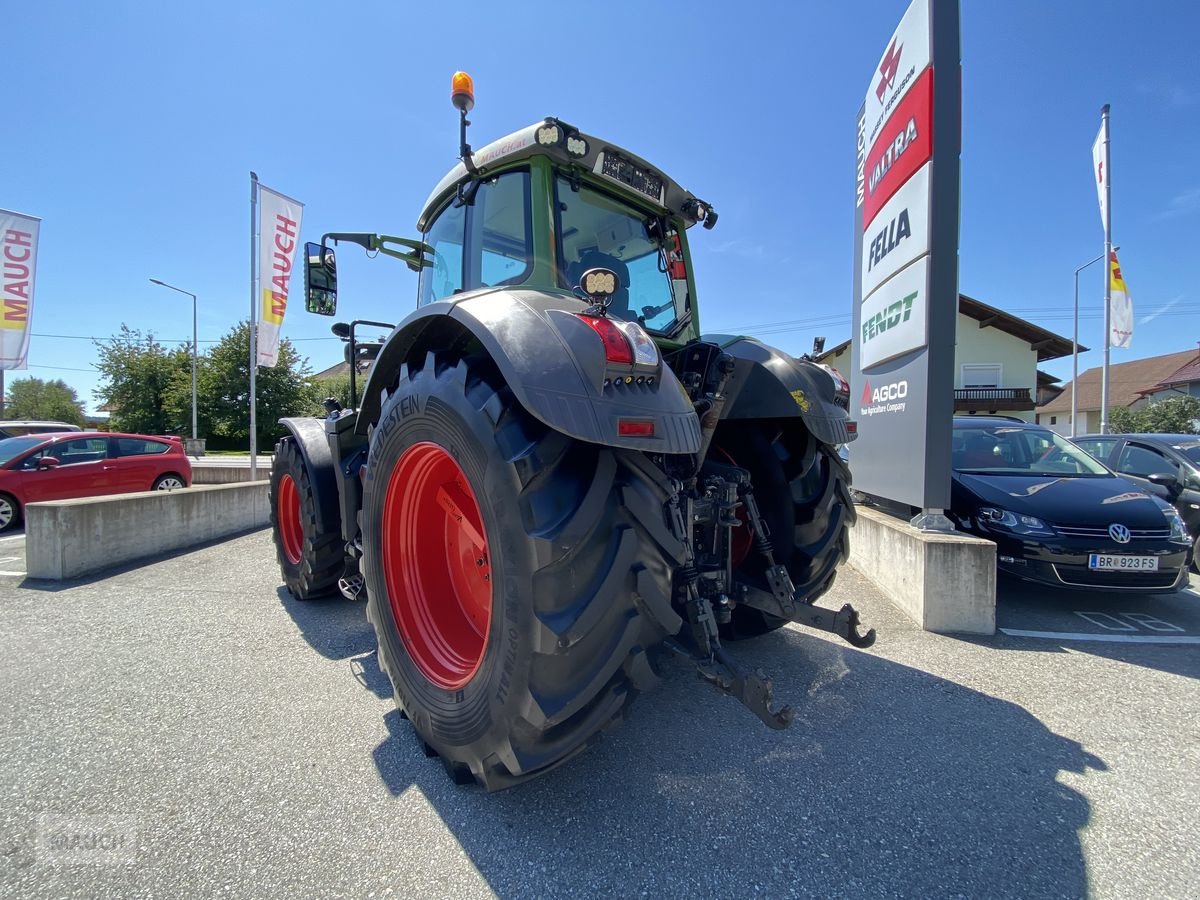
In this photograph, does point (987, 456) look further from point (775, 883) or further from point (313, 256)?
point (313, 256)

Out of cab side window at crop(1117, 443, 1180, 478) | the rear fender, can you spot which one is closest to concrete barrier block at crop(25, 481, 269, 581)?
the rear fender

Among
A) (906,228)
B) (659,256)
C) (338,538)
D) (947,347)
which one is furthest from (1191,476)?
(338,538)

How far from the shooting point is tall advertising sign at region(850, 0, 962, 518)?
12.8 ft

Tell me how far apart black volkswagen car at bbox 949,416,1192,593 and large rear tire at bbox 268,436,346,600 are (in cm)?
479

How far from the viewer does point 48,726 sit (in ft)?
7.27

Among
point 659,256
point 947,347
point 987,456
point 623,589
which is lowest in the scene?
point 623,589

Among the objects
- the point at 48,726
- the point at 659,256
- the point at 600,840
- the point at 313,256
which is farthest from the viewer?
the point at 313,256

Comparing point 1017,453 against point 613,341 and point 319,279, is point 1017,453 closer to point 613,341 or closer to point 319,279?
point 613,341

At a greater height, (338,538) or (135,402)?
(135,402)

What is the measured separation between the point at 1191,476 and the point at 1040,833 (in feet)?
19.3

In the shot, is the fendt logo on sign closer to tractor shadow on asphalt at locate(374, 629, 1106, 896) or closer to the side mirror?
tractor shadow on asphalt at locate(374, 629, 1106, 896)

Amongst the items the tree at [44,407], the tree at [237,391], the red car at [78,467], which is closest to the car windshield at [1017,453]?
the red car at [78,467]

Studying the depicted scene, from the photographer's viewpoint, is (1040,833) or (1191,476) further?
(1191,476)

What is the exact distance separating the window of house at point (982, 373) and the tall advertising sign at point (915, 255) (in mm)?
21258
